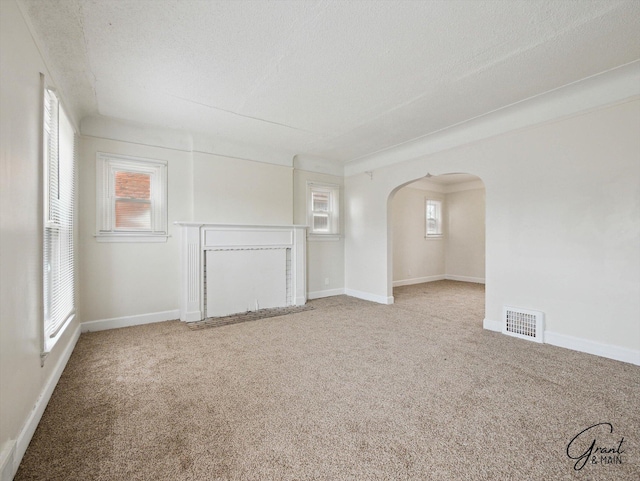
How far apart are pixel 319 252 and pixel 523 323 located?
3.42 m

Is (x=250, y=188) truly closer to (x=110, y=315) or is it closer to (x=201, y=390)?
(x=110, y=315)

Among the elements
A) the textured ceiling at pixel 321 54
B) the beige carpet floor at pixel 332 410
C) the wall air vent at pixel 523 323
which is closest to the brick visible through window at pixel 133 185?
the textured ceiling at pixel 321 54

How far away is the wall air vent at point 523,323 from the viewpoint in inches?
130

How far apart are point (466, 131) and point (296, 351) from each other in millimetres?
3591

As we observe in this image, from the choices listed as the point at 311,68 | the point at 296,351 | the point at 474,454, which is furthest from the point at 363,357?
the point at 311,68

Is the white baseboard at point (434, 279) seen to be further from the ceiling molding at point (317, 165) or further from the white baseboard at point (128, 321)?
the white baseboard at point (128, 321)

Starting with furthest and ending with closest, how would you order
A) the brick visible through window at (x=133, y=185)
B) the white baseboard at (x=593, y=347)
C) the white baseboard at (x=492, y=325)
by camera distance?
the brick visible through window at (x=133, y=185)
the white baseboard at (x=492, y=325)
the white baseboard at (x=593, y=347)

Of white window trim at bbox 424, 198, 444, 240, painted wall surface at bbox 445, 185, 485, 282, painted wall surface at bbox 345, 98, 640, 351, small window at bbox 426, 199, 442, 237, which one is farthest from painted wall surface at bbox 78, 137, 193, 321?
painted wall surface at bbox 445, 185, 485, 282

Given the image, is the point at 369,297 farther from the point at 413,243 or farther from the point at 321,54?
the point at 321,54

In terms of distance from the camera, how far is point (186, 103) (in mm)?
3324

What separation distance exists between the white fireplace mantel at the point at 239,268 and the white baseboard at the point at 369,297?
1144mm

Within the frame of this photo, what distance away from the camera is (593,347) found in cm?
295

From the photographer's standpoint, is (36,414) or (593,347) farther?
(593,347)

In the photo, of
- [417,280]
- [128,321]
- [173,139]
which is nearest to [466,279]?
[417,280]
